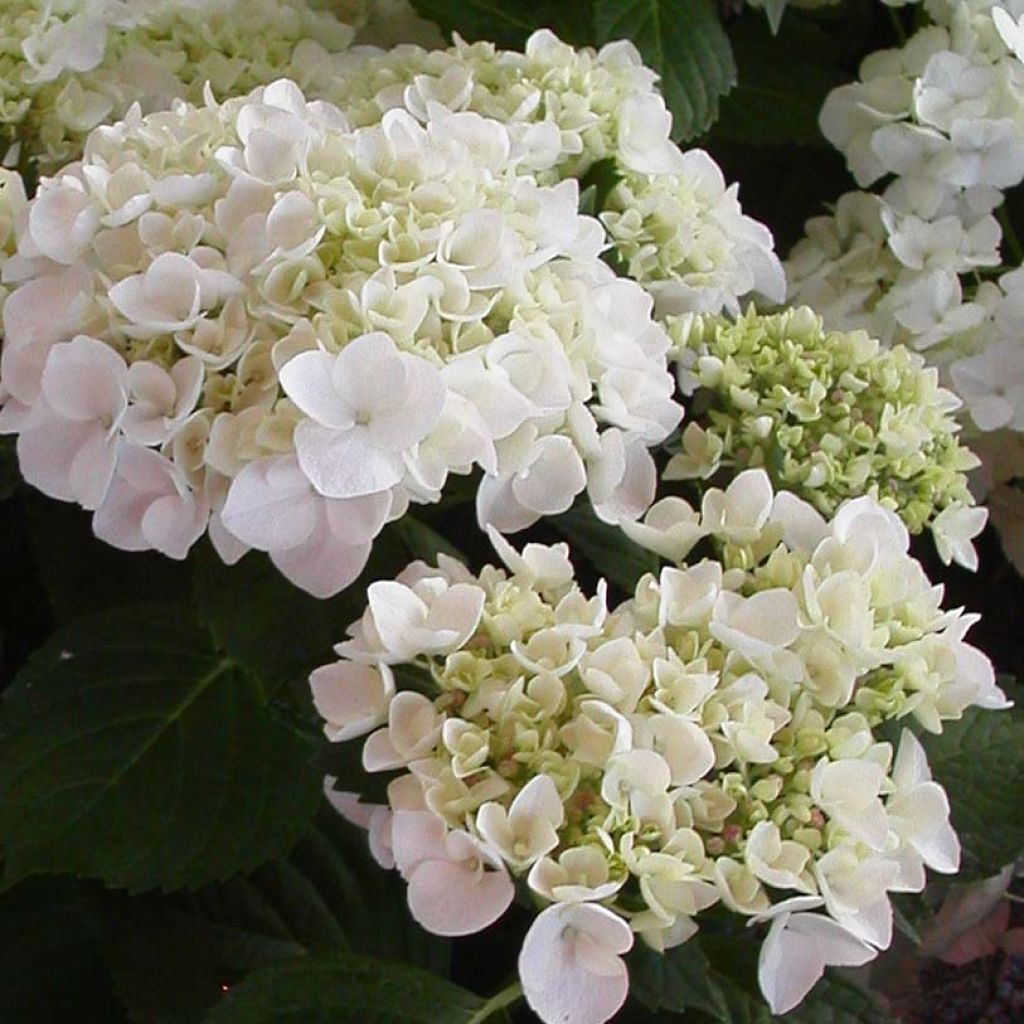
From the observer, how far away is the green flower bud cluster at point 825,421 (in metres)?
0.52

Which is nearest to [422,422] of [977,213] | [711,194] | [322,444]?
[322,444]

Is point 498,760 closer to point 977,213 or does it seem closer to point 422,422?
point 422,422

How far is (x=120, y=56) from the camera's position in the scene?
740mm

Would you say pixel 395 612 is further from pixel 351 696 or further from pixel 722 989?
pixel 722 989

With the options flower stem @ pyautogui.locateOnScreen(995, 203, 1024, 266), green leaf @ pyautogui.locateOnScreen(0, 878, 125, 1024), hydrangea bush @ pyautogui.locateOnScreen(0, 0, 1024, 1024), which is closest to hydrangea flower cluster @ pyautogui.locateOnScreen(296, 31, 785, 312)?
hydrangea bush @ pyautogui.locateOnScreen(0, 0, 1024, 1024)

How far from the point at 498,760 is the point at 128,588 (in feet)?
1.04

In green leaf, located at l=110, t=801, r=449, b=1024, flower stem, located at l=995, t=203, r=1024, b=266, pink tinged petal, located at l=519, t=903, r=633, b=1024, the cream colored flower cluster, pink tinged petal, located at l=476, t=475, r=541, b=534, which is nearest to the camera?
pink tinged petal, located at l=519, t=903, r=633, b=1024

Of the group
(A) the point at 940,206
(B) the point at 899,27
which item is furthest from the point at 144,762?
(B) the point at 899,27

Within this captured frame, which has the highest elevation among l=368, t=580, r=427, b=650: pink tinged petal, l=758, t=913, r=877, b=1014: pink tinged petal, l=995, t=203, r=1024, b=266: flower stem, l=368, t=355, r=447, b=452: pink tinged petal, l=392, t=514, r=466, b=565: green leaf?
l=368, t=355, r=447, b=452: pink tinged petal

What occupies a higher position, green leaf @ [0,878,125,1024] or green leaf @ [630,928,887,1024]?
green leaf @ [630,928,887,1024]

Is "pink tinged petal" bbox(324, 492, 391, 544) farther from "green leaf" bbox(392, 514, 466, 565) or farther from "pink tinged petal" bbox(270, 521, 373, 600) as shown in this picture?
"green leaf" bbox(392, 514, 466, 565)

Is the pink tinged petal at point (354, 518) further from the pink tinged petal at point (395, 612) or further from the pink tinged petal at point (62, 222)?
the pink tinged petal at point (62, 222)

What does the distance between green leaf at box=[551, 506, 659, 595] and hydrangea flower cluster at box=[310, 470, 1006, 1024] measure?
0.36ft

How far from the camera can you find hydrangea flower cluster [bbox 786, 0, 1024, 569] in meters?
0.72
